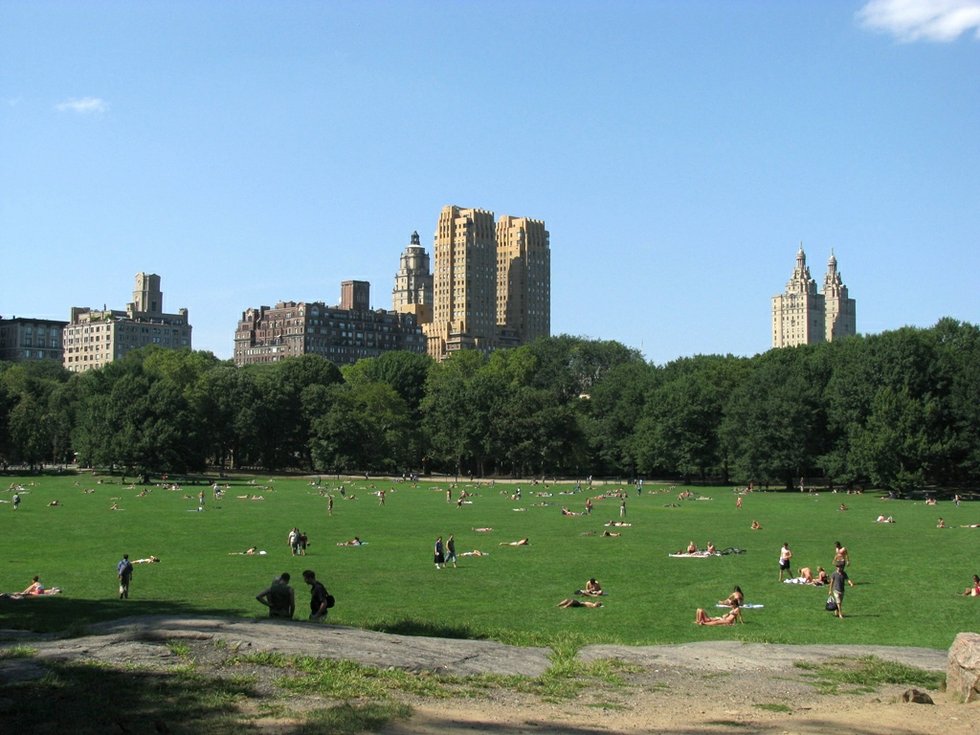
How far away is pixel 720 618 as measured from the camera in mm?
27172

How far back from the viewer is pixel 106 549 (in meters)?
43.0

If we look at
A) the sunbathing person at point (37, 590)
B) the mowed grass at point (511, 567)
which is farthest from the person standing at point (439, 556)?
the sunbathing person at point (37, 590)

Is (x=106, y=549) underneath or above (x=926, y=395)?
underneath

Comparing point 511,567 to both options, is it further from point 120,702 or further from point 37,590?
point 120,702

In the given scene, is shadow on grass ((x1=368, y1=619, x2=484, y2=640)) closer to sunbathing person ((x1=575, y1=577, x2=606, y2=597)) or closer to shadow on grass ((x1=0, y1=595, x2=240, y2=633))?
shadow on grass ((x1=0, y1=595, x2=240, y2=633))

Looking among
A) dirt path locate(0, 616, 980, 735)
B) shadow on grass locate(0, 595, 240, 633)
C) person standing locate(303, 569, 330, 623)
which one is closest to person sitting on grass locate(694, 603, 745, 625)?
dirt path locate(0, 616, 980, 735)

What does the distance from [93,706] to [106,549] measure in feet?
104

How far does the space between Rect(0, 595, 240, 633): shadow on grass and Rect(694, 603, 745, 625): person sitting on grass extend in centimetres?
1163

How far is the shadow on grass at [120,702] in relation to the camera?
1266cm

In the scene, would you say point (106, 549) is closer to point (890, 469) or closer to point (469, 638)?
point (469, 638)

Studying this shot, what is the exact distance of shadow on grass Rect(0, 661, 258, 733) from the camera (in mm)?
12664

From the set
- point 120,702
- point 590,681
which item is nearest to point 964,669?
point 590,681

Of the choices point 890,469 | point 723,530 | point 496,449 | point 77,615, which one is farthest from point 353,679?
point 496,449

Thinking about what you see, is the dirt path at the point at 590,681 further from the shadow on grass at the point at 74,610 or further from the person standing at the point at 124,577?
the person standing at the point at 124,577
